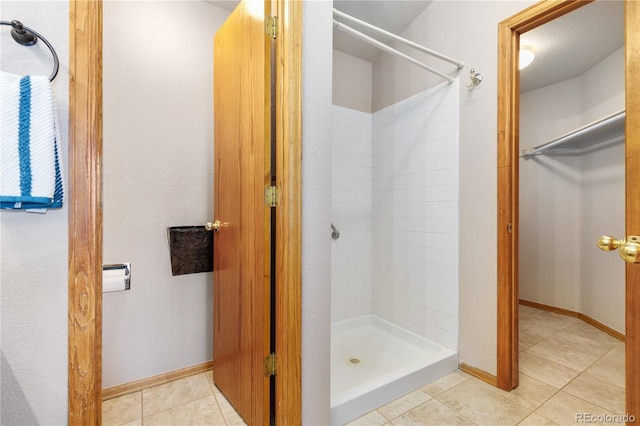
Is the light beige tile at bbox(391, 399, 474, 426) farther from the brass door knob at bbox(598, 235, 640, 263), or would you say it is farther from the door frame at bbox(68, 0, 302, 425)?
the door frame at bbox(68, 0, 302, 425)

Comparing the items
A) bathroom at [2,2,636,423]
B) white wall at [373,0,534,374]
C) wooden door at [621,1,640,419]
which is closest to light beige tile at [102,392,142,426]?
bathroom at [2,2,636,423]

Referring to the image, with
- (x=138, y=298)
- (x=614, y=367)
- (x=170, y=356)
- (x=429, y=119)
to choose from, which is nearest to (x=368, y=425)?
(x=170, y=356)

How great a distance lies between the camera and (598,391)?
160 centimetres

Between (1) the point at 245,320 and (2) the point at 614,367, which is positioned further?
(2) the point at 614,367

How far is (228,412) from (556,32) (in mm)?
3428

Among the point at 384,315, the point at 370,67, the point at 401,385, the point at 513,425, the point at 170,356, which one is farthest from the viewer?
the point at 370,67

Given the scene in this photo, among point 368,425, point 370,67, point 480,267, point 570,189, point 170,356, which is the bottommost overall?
point 368,425

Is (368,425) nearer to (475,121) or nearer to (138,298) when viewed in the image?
(138,298)

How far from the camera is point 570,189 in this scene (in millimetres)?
2793

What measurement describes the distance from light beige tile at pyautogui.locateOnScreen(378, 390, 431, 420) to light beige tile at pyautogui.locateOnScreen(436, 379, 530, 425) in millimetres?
96

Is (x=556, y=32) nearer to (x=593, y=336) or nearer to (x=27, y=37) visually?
(x=593, y=336)

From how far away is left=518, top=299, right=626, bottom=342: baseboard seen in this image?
2278 millimetres

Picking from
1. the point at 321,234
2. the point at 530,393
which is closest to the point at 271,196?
the point at 321,234

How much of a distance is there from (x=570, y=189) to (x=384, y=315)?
2242 millimetres
